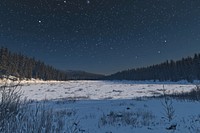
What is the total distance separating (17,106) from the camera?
372cm

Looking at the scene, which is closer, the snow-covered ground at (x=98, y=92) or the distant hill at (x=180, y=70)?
the snow-covered ground at (x=98, y=92)

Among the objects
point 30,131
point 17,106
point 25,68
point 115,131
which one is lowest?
point 115,131

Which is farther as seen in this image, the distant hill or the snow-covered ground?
the distant hill

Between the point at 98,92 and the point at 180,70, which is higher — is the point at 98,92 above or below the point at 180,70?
below

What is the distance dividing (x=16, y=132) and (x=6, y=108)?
1.60 ft

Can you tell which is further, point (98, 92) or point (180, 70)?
point (180, 70)

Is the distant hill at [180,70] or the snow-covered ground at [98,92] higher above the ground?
the distant hill at [180,70]

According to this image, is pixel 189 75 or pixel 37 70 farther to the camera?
pixel 37 70

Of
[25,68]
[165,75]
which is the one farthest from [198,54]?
[25,68]

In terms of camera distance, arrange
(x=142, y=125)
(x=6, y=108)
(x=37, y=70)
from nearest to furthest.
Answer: (x=6, y=108)
(x=142, y=125)
(x=37, y=70)

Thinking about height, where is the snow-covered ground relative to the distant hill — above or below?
below

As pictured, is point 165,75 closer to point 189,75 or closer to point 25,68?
point 189,75

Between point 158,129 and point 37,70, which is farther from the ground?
point 37,70

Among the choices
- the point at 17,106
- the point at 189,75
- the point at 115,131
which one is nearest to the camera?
the point at 17,106
